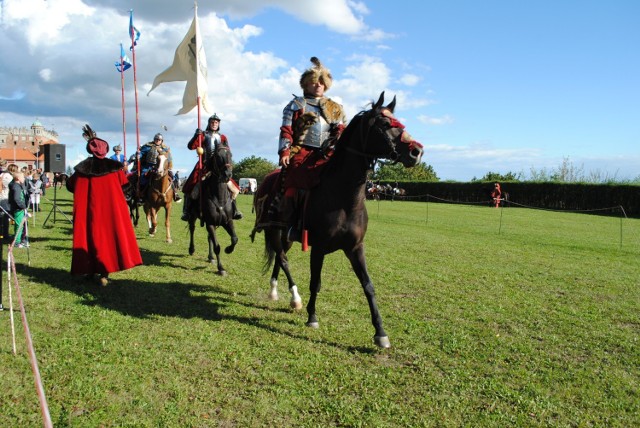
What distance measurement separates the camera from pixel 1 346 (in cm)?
497

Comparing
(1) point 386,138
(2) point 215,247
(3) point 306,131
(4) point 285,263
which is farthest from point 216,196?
(1) point 386,138

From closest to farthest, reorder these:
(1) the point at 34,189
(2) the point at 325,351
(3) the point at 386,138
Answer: (3) the point at 386,138 → (2) the point at 325,351 → (1) the point at 34,189

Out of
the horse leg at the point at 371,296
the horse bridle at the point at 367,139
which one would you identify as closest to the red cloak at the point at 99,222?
the horse leg at the point at 371,296

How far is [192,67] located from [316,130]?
16.8 ft

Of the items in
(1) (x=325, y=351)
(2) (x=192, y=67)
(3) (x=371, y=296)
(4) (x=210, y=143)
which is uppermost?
(2) (x=192, y=67)

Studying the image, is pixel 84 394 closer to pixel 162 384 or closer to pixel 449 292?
pixel 162 384

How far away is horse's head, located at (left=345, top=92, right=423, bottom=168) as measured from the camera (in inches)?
181

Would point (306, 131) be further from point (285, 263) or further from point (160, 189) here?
point (160, 189)

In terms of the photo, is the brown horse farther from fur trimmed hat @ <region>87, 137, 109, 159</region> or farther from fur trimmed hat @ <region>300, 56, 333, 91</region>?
fur trimmed hat @ <region>300, 56, 333, 91</region>

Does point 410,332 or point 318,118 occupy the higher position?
point 318,118

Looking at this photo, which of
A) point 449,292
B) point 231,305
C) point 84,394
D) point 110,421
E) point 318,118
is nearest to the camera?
point 110,421

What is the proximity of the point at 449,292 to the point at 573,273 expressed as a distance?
3883 millimetres

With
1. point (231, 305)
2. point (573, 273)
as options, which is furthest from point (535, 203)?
point (231, 305)

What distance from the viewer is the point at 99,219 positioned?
7539 millimetres
